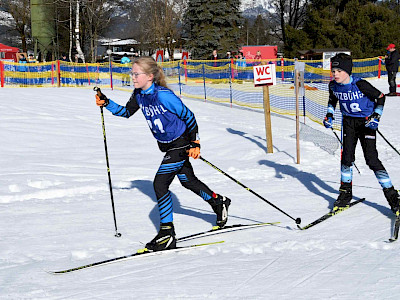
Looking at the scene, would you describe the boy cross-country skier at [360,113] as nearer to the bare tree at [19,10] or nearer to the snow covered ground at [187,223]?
the snow covered ground at [187,223]

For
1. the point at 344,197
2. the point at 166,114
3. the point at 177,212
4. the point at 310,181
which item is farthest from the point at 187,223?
the point at 310,181

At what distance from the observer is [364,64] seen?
28406 mm

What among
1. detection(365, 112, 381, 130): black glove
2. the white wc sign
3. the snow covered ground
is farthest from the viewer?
the white wc sign

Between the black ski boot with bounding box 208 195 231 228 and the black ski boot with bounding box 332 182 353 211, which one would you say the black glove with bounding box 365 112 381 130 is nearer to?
the black ski boot with bounding box 332 182 353 211

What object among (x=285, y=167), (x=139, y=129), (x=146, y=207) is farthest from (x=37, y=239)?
(x=139, y=129)

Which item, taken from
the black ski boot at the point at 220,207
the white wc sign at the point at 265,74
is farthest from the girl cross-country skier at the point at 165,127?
the white wc sign at the point at 265,74

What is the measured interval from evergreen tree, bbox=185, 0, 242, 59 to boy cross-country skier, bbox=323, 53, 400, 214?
36.4 meters

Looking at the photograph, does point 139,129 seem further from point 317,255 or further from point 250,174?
point 317,255

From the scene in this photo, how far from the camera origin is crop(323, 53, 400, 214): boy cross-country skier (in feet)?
18.8

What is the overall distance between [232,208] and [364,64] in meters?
24.0

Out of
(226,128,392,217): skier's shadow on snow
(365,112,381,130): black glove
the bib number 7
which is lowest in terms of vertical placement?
(226,128,392,217): skier's shadow on snow

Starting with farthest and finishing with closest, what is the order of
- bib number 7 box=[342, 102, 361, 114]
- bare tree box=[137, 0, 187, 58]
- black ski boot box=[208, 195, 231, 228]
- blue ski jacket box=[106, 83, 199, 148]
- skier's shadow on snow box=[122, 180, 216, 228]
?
bare tree box=[137, 0, 187, 58], skier's shadow on snow box=[122, 180, 216, 228], bib number 7 box=[342, 102, 361, 114], black ski boot box=[208, 195, 231, 228], blue ski jacket box=[106, 83, 199, 148]

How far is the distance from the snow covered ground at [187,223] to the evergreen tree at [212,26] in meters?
30.7

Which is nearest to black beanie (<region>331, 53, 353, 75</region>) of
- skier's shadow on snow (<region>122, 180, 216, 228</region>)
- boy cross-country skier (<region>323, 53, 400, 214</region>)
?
boy cross-country skier (<region>323, 53, 400, 214</region>)
